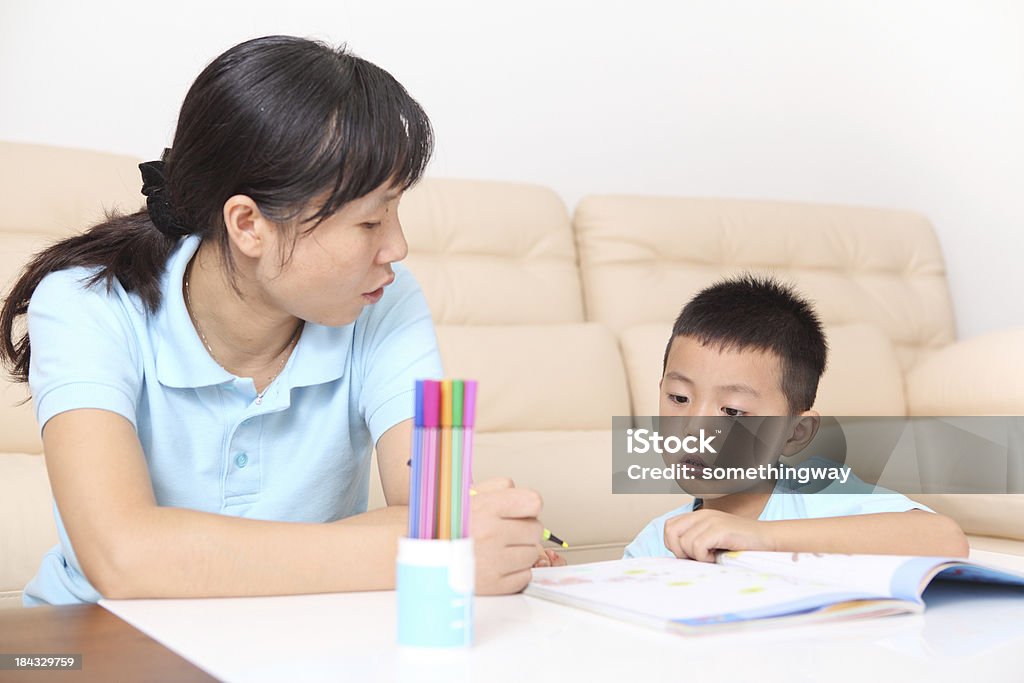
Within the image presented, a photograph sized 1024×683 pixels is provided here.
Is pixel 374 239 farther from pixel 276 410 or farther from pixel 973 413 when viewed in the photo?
pixel 973 413

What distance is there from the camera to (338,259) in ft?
3.39

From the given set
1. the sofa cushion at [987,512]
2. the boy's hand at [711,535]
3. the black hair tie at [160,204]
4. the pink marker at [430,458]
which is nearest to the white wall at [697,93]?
the sofa cushion at [987,512]

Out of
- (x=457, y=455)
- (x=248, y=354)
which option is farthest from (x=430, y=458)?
(x=248, y=354)

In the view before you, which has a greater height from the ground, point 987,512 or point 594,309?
point 594,309

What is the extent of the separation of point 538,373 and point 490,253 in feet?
1.14

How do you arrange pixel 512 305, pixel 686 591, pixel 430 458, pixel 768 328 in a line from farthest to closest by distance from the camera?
pixel 512 305
pixel 768 328
pixel 686 591
pixel 430 458

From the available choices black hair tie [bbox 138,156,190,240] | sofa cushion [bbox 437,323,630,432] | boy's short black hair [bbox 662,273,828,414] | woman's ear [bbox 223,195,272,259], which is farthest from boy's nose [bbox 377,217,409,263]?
sofa cushion [bbox 437,323,630,432]

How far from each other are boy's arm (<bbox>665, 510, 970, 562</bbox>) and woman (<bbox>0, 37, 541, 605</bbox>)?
18cm

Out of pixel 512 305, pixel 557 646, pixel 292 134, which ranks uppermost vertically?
pixel 512 305

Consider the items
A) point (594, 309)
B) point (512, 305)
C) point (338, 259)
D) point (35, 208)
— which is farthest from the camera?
point (594, 309)

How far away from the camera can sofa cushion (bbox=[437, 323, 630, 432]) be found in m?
2.19

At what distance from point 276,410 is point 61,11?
1538 millimetres

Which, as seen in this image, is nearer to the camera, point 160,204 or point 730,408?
point 160,204

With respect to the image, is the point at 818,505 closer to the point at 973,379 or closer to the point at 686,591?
the point at 686,591
